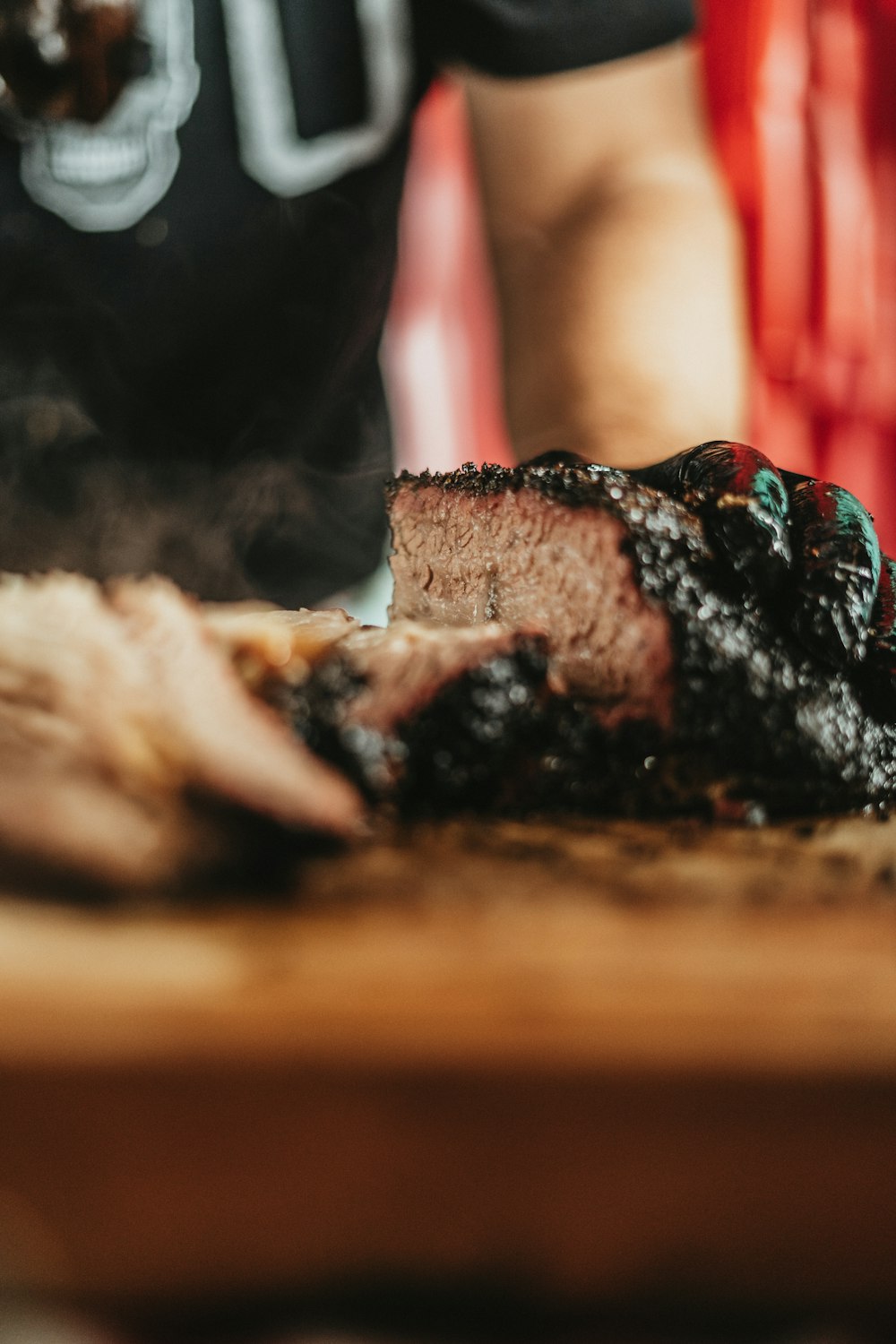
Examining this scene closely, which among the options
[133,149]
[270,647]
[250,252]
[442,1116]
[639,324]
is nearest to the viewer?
[442,1116]

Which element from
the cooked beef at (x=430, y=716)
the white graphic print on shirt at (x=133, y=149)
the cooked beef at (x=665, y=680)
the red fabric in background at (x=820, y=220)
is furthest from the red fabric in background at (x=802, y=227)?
the cooked beef at (x=430, y=716)

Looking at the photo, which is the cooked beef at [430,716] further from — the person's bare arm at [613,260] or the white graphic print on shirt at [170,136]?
the white graphic print on shirt at [170,136]

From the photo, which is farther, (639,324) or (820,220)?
(820,220)

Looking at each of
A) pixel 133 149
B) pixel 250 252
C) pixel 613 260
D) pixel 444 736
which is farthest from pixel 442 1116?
pixel 613 260

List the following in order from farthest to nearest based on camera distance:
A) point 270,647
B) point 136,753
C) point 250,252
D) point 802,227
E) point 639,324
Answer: point 802,227
point 639,324
point 250,252
point 270,647
point 136,753

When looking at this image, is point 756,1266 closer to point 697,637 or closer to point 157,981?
point 157,981

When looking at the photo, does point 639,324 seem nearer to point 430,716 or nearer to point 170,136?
point 170,136

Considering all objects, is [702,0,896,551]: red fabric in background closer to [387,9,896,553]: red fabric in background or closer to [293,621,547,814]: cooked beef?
[387,9,896,553]: red fabric in background

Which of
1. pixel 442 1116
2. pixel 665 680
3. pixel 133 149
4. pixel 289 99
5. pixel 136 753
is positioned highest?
pixel 289 99
